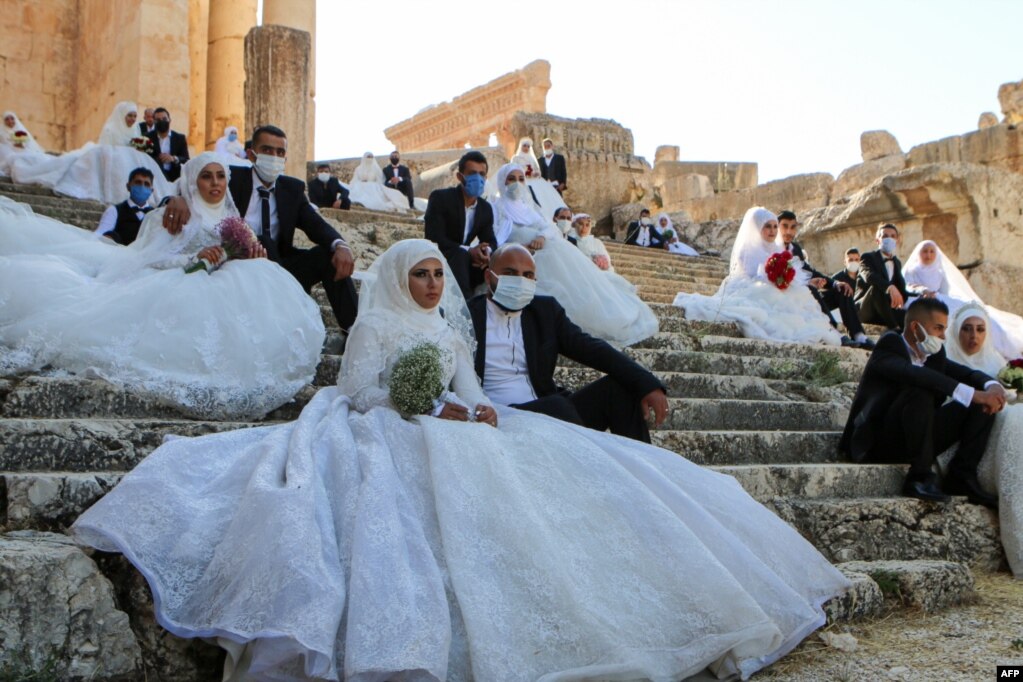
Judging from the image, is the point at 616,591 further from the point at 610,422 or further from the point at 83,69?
the point at 83,69

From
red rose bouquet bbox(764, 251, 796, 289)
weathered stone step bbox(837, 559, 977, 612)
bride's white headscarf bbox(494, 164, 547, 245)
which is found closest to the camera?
weathered stone step bbox(837, 559, 977, 612)

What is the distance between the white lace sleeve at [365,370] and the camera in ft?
14.3

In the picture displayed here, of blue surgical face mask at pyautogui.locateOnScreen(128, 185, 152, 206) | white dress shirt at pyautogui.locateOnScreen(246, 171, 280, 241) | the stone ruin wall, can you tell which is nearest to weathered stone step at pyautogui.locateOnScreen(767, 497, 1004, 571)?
white dress shirt at pyautogui.locateOnScreen(246, 171, 280, 241)

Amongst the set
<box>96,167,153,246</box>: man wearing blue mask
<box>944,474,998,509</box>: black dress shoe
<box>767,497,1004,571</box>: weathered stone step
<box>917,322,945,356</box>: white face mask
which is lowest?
<box>767,497,1004,571</box>: weathered stone step

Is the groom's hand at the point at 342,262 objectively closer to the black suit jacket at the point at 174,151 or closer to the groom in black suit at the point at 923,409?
the groom in black suit at the point at 923,409

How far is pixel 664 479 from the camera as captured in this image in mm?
3961

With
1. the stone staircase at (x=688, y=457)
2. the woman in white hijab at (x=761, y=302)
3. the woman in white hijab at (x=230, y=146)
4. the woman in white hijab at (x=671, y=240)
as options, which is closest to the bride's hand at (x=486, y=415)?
the stone staircase at (x=688, y=457)

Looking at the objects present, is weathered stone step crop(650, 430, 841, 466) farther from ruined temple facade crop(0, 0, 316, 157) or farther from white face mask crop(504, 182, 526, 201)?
ruined temple facade crop(0, 0, 316, 157)

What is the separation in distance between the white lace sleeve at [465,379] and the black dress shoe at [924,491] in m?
2.70

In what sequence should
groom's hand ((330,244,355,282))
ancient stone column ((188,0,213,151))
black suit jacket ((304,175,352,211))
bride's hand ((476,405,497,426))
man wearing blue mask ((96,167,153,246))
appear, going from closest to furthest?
bride's hand ((476,405,497,426)) < groom's hand ((330,244,355,282)) < man wearing blue mask ((96,167,153,246)) < black suit jacket ((304,175,352,211)) < ancient stone column ((188,0,213,151))

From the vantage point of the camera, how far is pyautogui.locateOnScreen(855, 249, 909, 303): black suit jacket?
404 inches

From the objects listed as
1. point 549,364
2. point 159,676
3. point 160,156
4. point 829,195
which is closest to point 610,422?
point 549,364

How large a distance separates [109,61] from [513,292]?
16.1 m

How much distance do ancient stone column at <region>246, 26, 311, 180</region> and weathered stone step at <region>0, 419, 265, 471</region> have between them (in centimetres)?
817
